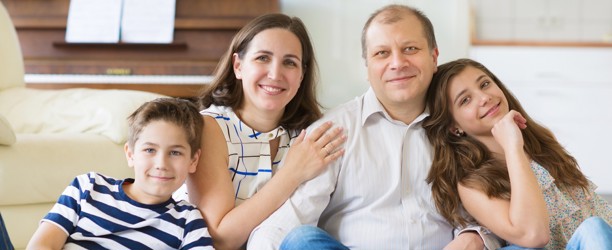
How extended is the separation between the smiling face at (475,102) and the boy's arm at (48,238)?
0.92m

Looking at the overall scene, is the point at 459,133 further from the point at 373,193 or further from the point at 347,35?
the point at 347,35

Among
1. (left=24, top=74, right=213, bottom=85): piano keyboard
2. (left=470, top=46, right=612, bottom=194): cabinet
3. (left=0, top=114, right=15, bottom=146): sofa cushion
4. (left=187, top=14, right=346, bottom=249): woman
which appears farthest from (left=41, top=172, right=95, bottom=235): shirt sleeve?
(left=470, top=46, right=612, bottom=194): cabinet

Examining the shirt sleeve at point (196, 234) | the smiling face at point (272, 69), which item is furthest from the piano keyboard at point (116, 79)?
the shirt sleeve at point (196, 234)

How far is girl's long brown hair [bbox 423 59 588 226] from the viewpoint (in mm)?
1505

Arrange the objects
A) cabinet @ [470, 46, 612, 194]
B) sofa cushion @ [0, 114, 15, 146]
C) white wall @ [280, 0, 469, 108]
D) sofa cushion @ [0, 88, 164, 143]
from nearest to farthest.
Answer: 1. sofa cushion @ [0, 114, 15, 146]
2. sofa cushion @ [0, 88, 164, 143]
3. cabinet @ [470, 46, 612, 194]
4. white wall @ [280, 0, 469, 108]

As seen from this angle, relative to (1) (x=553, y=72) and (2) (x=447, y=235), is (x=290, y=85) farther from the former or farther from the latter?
(1) (x=553, y=72)

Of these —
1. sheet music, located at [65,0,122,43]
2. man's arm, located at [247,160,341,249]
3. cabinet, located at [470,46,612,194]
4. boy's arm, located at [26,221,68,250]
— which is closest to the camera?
boy's arm, located at [26,221,68,250]

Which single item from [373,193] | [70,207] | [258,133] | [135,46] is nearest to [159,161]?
[70,207]

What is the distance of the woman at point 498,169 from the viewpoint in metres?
1.41

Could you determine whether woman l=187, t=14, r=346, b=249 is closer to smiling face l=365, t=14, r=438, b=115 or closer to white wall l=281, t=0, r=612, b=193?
smiling face l=365, t=14, r=438, b=115

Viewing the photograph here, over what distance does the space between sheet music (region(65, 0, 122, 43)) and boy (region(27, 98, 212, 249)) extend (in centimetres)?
205

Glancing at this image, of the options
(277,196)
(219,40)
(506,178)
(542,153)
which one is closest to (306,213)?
(277,196)

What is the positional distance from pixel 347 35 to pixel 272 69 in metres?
2.76

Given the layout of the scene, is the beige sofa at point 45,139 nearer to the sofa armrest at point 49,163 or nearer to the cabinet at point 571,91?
→ the sofa armrest at point 49,163
